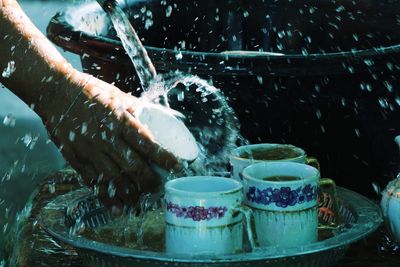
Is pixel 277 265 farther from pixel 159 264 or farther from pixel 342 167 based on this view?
pixel 342 167

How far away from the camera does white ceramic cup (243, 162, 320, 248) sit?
163 centimetres

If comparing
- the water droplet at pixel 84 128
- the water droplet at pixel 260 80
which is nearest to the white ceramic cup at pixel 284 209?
the water droplet at pixel 84 128

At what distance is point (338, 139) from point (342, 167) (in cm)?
7

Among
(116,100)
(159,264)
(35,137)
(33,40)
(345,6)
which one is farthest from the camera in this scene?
(35,137)

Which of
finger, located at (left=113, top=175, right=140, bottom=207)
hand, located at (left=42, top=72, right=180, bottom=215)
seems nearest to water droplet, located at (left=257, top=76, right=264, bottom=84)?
hand, located at (left=42, top=72, right=180, bottom=215)

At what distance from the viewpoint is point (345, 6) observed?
2.75 m

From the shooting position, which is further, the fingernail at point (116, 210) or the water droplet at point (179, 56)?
the water droplet at point (179, 56)

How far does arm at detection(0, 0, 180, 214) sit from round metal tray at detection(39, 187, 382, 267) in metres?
0.11

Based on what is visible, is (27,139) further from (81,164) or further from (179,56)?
(81,164)

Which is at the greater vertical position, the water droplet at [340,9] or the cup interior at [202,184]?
the water droplet at [340,9]

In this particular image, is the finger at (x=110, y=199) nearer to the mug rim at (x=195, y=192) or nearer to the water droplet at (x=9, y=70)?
the mug rim at (x=195, y=192)

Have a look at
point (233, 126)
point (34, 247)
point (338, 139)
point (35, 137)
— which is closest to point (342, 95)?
point (338, 139)

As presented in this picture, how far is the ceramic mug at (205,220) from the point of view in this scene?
5.14ft

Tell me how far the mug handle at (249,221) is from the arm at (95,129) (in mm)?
142
